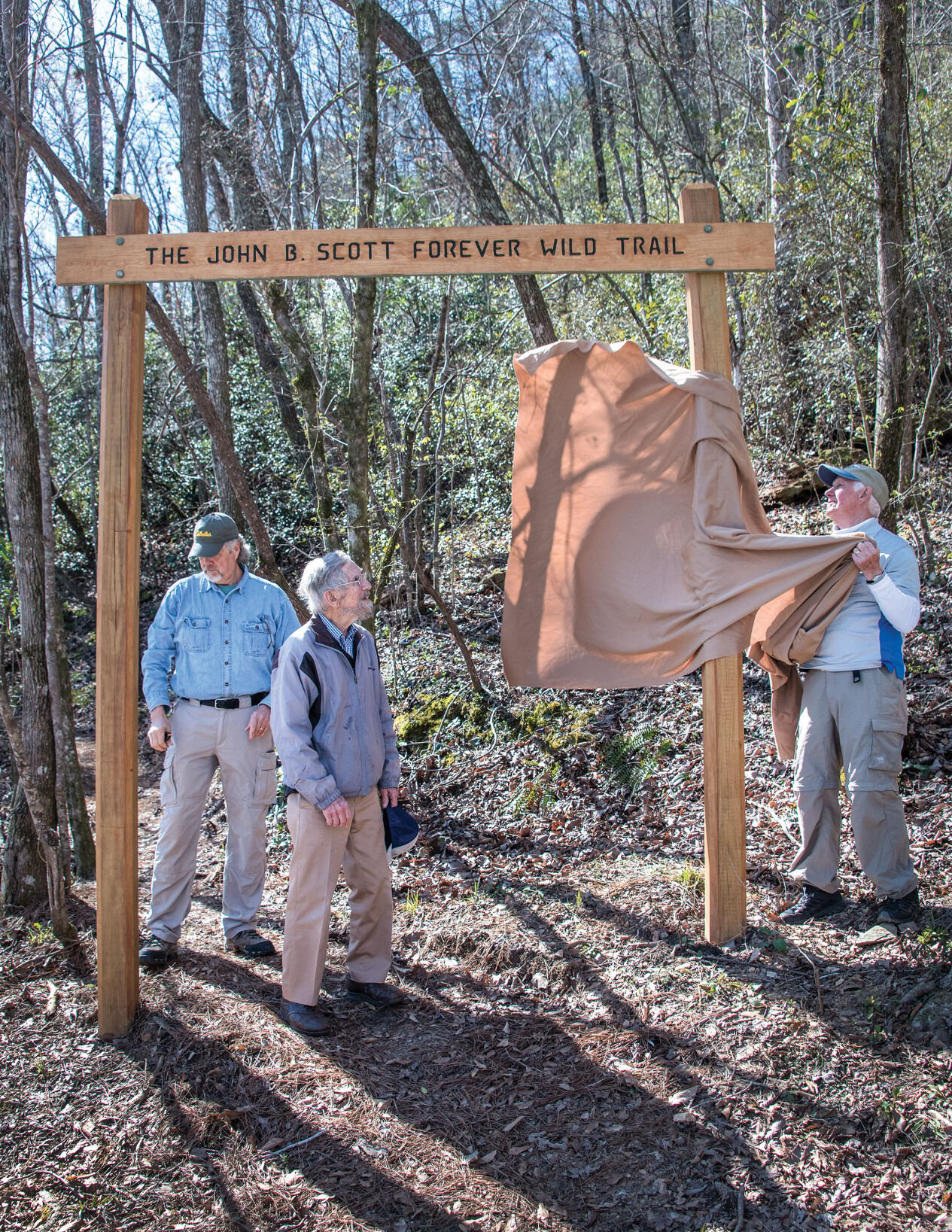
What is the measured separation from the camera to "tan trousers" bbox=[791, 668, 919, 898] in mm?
4449

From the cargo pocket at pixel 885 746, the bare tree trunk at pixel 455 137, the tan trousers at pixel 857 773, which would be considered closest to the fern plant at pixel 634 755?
the tan trousers at pixel 857 773

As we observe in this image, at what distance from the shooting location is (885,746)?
14.6 ft

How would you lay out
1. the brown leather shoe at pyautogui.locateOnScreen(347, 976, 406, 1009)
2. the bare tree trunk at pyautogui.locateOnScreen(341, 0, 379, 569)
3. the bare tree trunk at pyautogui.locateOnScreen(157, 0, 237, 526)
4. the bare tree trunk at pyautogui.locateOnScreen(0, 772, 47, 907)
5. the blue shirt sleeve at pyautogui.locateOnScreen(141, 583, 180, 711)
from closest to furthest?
the brown leather shoe at pyautogui.locateOnScreen(347, 976, 406, 1009), the blue shirt sleeve at pyautogui.locateOnScreen(141, 583, 180, 711), the bare tree trunk at pyautogui.locateOnScreen(0, 772, 47, 907), the bare tree trunk at pyautogui.locateOnScreen(341, 0, 379, 569), the bare tree trunk at pyautogui.locateOnScreen(157, 0, 237, 526)

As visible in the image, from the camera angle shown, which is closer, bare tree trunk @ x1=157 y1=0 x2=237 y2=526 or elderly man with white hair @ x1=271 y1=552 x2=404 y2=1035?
elderly man with white hair @ x1=271 y1=552 x2=404 y2=1035

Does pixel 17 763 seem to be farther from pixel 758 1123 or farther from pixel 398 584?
pixel 398 584

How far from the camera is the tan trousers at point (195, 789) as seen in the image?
4.90m

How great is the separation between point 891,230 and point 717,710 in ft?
14.3

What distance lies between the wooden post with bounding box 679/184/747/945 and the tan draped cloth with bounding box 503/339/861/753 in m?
0.12

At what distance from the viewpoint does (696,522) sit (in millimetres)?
4445

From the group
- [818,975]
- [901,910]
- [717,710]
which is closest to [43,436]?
[717,710]

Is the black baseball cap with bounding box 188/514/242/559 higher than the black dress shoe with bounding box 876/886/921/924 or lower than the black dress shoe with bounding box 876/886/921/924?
higher

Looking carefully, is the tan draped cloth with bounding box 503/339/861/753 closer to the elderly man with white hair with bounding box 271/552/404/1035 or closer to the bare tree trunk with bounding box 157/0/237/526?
the elderly man with white hair with bounding box 271/552/404/1035

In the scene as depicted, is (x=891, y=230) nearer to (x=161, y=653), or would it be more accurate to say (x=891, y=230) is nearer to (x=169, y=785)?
(x=161, y=653)

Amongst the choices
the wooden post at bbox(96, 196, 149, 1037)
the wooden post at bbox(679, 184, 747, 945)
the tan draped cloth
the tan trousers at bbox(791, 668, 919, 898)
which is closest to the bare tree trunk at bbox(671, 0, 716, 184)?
the wooden post at bbox(679, 184, 747, 945)
